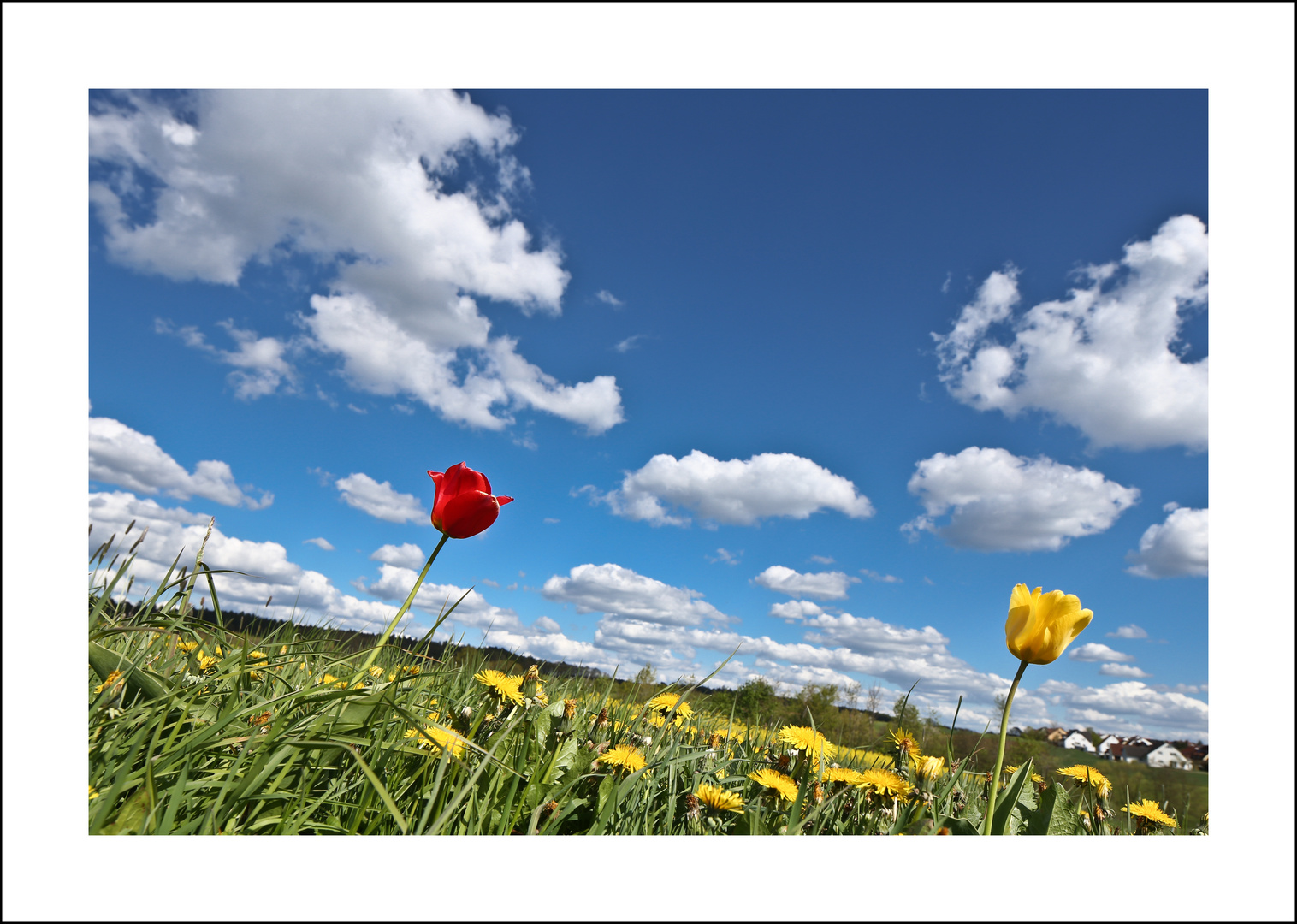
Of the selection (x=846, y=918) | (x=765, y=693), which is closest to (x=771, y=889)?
(x=846, y=918)

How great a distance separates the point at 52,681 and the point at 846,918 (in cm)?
143

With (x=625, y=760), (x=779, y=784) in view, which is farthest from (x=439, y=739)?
(x=779, y=784)

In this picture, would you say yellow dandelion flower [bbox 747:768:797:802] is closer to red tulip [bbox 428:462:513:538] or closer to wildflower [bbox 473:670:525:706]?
wildflower [bbox 473:670:525:706]

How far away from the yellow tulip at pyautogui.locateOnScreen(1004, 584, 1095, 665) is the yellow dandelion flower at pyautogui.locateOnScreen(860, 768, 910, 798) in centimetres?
40

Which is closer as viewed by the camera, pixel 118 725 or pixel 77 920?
pixel 77 920

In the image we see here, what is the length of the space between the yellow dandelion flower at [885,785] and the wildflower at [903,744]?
34 cm

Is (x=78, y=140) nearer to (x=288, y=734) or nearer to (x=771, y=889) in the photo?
(x=288, y=734)

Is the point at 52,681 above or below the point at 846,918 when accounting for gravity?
above

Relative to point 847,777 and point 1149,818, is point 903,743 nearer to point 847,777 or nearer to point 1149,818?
point 847,777

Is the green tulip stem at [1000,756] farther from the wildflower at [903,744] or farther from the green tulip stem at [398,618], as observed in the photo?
the green tulip stem at [398,618]

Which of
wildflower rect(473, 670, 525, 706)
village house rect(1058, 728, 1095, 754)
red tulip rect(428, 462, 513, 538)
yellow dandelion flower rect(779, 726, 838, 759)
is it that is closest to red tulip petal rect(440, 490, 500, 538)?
red tulip rect(428, 462, 513, 538)

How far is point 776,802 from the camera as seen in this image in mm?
1362

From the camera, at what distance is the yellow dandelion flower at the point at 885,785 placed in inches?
53.1

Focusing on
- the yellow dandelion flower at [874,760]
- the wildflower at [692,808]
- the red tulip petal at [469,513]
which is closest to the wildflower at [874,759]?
the yellow dandelion flower at [874,760]
